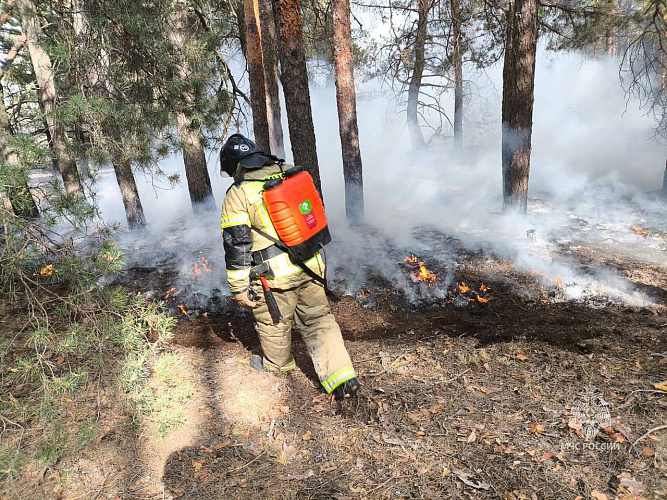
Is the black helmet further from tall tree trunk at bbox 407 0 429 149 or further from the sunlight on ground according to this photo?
tall tree trunk at bbox 407 0 429 149

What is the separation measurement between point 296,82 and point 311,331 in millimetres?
4235

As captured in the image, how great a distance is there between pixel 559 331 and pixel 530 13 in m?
5.73

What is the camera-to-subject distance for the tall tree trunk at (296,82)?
19.1 ft

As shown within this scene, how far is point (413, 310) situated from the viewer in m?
5.52

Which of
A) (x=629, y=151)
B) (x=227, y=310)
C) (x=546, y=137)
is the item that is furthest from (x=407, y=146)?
(x=227, y=310)

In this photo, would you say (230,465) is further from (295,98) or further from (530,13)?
(530,13)

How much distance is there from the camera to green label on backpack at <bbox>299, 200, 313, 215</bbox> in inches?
134

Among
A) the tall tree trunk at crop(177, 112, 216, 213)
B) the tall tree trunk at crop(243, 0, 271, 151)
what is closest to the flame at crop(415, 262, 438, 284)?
the tall tree trunk at crop(243, 0, 271, 151)

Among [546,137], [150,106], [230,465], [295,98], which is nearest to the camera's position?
[230,465]

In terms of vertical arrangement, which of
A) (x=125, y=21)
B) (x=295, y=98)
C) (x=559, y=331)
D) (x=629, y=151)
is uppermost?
(x=125, y=21)

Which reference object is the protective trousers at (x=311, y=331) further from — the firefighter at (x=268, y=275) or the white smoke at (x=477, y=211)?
the white smoke at (x=477, y=211)

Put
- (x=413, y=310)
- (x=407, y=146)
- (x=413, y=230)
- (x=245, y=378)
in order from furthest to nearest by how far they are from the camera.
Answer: (x=407, y=146) < (x=413, y=230) < (x=413, y=310) < (x=245, y=378)

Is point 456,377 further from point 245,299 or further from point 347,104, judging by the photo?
point 347,104

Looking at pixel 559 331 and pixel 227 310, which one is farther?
pixel 227 310
